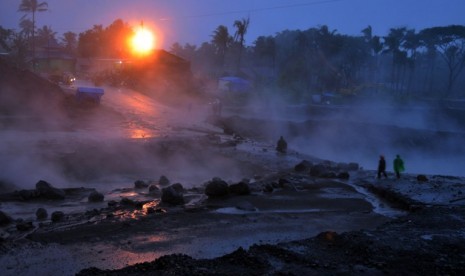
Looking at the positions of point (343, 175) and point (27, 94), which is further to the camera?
point (27, 94)

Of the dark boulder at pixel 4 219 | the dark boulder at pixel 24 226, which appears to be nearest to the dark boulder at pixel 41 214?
the dark boulder at pixel 4 219

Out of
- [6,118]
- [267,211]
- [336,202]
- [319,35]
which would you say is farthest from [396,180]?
[319,35]

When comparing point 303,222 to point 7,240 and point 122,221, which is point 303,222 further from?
point 7,240

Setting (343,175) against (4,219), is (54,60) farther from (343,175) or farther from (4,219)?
(4,219)

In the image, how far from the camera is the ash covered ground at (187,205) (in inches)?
320

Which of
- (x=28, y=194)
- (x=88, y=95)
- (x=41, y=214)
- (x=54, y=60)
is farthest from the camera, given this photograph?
(x=54, y=60)

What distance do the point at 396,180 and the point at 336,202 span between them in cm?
382

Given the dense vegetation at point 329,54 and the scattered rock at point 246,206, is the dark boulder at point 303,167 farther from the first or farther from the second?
the dense vegetation at point 329,54

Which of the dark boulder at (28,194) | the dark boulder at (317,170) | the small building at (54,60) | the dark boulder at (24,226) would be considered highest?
the small building at (54,60)

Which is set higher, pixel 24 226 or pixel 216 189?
pixel 216 189

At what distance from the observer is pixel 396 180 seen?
16.5 m

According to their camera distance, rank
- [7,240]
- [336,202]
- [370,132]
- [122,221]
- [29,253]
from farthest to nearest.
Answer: [370,132]
[336,202]
[122,221]
[7,240]
[29,253]

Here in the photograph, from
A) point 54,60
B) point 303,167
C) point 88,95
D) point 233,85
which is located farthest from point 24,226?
point 54,60

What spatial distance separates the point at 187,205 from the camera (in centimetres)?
1229
